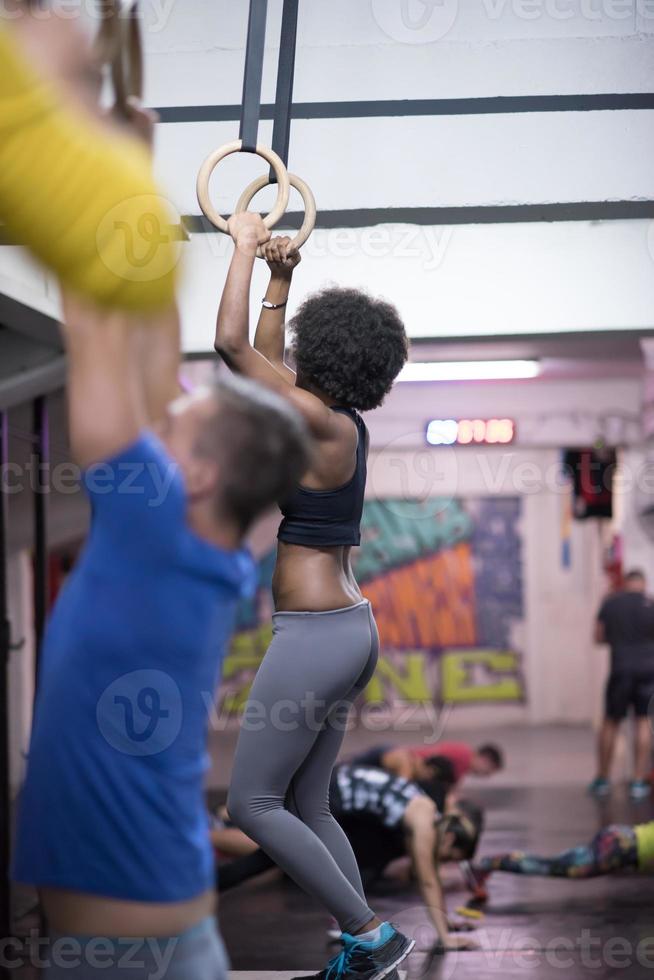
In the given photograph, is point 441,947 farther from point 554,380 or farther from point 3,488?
point 554,380

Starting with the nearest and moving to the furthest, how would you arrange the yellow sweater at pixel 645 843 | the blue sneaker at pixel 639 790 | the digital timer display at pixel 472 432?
1. the yellow sweater at pixel 645 843
2. the blue sneaker at pixel 639 790
3. the digital timer display at pixel 472 432

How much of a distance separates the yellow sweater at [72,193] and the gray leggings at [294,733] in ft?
3.49

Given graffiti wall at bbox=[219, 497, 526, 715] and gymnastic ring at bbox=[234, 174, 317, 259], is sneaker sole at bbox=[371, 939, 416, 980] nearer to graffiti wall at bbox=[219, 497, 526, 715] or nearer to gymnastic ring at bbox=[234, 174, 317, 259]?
gymnastic ring at bbox=[234, 174, 317, 259]

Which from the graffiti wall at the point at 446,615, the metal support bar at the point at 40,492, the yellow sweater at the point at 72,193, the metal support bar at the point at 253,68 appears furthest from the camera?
the graffiti wall at the point at 446,615

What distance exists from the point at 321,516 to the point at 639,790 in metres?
5.48

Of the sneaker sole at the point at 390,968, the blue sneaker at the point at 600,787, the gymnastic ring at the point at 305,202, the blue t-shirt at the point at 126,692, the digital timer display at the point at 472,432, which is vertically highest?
the digital timer display at the point at 472,432

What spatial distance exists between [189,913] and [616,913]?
12.1ft

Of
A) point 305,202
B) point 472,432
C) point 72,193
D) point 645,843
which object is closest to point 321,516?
point 305,202

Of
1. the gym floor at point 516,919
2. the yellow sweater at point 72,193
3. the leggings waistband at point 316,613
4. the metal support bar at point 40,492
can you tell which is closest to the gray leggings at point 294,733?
the leggings waistband at point 316,613

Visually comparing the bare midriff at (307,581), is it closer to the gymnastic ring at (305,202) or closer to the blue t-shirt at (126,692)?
the gymnastic ring at (305,202)

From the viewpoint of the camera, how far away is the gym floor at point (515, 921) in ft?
11.9

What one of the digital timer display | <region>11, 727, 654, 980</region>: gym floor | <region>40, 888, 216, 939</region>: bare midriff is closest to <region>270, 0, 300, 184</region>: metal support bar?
<region>40, 888, 216, 939</region>: bare midriff

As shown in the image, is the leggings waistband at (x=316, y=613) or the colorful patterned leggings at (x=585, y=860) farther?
the colorful patterned leggings at (x=585, y=860)

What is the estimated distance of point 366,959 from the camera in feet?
6.50
